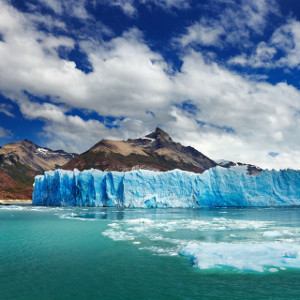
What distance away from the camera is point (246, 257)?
42.5 feet

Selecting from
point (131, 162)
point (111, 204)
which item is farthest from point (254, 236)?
point (131, 162)

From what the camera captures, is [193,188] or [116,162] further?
[116,162]

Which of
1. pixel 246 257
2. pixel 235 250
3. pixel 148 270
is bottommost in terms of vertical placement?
pixel 148 270

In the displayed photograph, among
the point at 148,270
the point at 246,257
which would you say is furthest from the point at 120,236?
the point at 246,257

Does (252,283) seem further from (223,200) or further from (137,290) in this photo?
(223,200)

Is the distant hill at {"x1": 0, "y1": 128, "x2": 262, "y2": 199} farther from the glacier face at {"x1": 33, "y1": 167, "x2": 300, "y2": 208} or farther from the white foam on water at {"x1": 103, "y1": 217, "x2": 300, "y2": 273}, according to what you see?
the white foam on water at {"x1": 103, "y1": 217, "x2": 300, "y2": 273}

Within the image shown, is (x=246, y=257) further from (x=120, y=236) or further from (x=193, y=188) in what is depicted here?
(x=193, y=188)

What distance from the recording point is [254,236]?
19.5 meters

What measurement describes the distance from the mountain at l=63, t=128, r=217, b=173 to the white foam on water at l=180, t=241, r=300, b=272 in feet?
353

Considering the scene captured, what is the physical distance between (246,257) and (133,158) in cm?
13944

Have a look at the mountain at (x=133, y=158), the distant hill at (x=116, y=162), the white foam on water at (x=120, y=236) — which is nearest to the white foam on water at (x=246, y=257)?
the white foam on water at (x=120, y=236)

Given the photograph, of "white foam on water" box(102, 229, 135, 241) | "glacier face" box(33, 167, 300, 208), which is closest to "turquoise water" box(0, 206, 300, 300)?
"white foam on water" box(102, 229, 135, 241)

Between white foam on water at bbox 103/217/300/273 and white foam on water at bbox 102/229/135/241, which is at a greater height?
white foam on water at bbox 102/229/135/241

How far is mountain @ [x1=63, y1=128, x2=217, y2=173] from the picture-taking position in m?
134
